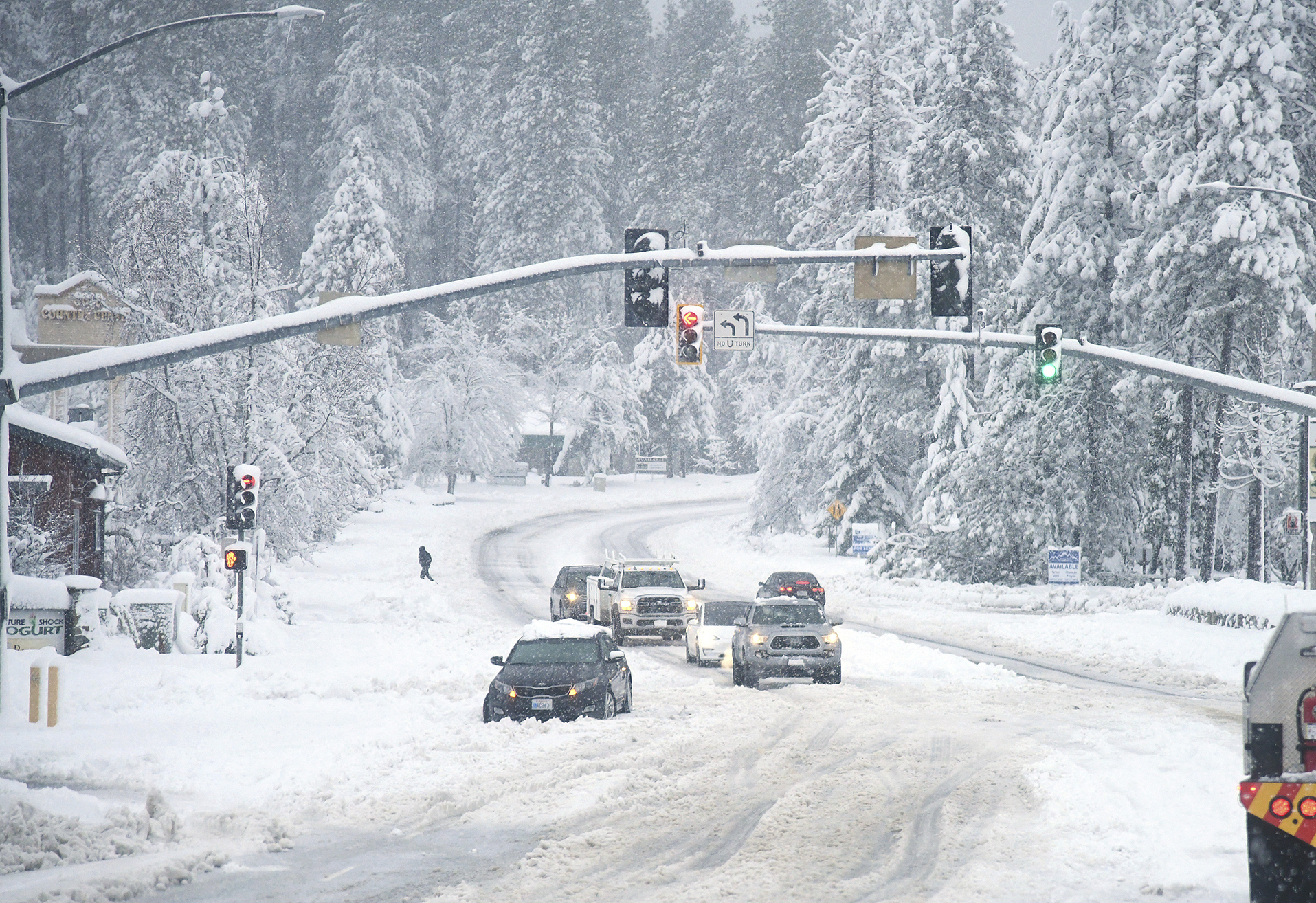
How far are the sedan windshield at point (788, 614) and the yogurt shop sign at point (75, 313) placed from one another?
22231 millimetres

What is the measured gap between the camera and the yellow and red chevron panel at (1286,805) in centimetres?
725

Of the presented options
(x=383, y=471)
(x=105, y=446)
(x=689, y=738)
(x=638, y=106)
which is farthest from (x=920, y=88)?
(x=638, y=106)

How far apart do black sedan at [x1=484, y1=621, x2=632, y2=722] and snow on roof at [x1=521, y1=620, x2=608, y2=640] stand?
0.03 ft

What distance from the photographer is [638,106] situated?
336ft

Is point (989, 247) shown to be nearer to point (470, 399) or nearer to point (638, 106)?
point (470, 399)

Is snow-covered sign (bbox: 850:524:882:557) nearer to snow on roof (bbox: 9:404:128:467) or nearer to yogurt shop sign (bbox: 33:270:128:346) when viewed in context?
snow on roof (bbox: 9:404:128:467)

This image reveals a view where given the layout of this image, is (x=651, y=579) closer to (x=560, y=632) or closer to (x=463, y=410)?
(x=560, y=632)

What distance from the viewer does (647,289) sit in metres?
14.8

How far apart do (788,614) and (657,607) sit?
25.3 ft

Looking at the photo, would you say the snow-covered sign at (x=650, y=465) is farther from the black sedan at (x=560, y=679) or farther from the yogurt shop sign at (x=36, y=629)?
the black sedan at (x=560, y=679)

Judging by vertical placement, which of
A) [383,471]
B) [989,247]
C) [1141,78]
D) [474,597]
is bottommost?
[474,597]

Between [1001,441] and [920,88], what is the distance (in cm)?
1709

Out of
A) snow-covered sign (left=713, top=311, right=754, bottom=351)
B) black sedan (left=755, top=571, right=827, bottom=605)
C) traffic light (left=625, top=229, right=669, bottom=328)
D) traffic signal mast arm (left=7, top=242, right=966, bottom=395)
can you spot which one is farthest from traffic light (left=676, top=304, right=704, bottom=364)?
black sedan (left=755, top=571, right=827, bottom=605)

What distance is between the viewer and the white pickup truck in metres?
29.1
